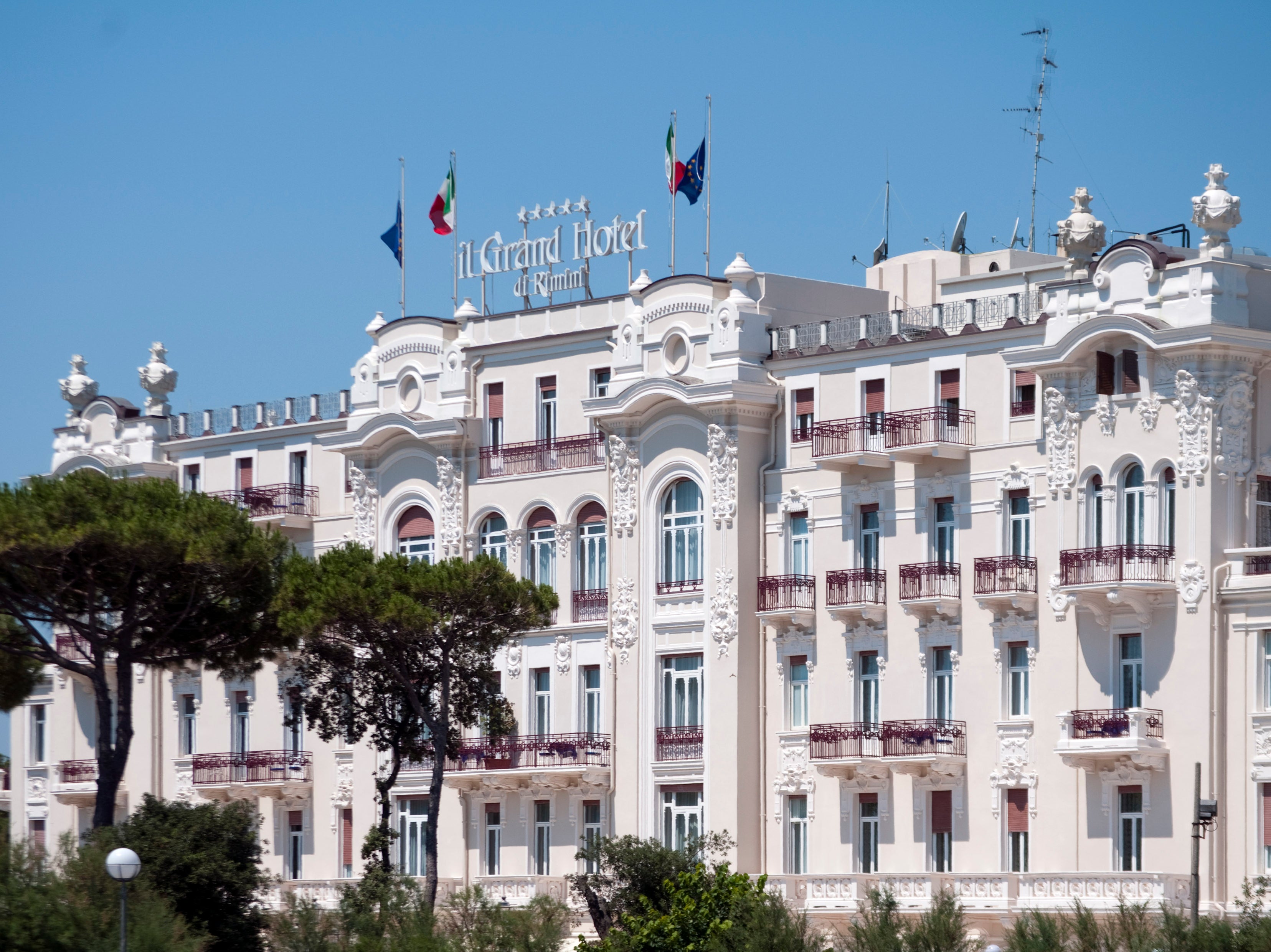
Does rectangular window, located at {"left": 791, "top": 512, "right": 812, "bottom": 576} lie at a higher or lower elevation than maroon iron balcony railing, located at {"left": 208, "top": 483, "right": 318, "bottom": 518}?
lower

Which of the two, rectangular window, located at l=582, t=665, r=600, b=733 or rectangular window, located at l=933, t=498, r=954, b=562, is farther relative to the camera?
rectangular window, located at l=582, t=665, r=600, b=733

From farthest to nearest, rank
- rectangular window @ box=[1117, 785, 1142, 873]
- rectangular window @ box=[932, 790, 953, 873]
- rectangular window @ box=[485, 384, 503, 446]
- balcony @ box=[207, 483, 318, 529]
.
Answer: balcony @ box=[207, 483, 318, 529] → rectangular window @ box=[485, 384, 503, 446] → rectangular window @ box=[932, 790, 953, 873] → rectangular window @ box=[1117, 785, 1142, 873]

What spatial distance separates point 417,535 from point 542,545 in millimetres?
Answer: 4726

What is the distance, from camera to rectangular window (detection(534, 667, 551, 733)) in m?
75.8

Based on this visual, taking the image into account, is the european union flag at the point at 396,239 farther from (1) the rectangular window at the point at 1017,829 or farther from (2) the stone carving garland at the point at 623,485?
(1) the rectangular window at the point at 1017,829

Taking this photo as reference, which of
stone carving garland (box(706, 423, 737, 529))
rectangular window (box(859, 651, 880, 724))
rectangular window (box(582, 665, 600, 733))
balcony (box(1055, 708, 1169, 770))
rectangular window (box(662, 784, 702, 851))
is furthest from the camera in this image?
rectangular window (box(582, 665, 600, 733))

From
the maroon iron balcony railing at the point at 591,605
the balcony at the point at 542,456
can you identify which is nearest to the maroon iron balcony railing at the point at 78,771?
the balcony at the point at 542,456

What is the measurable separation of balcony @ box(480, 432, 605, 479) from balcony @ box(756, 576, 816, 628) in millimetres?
7050

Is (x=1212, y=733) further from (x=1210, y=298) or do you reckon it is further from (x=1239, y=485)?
(x=1210, y=298)

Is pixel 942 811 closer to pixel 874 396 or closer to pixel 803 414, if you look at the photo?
pixel 874 396

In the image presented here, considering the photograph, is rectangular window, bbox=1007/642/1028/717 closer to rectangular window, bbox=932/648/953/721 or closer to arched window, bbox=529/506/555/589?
rectangular window, bbox=932/648/953/721

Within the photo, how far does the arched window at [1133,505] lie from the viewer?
63.3 meters

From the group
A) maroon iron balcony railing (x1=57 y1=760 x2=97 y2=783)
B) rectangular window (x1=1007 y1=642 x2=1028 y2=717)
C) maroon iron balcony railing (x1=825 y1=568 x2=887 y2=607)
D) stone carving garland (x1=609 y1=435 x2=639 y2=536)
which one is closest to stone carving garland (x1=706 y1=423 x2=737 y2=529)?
stone carving garland (x1=609 y1=435 x2=639 y2=536)

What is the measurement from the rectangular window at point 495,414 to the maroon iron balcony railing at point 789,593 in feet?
36.2
